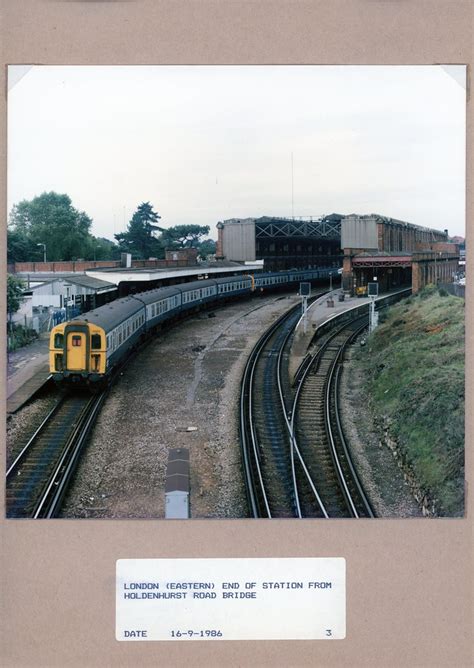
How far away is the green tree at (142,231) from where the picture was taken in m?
6.41

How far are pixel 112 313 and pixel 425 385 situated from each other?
6297mm

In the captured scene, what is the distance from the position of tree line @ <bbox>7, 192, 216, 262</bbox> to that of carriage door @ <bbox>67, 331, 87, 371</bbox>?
1790mm

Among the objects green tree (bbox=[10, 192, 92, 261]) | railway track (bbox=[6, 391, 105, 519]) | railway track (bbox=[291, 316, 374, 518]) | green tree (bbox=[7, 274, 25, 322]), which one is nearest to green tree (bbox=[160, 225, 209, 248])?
green tree (bbox=[10, 192, 92, 261])

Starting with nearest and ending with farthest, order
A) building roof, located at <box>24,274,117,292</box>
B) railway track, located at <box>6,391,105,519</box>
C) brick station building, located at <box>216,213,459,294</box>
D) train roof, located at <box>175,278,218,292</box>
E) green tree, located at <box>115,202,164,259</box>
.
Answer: railway track, located at <box>6,391,105,519</box> → green tree, located at <box>115,202,164,259</box> → brick station building, located at <box>216,213,459,294</box> → building roof, located at <box>24,274,117,292</box> → train roof, located at <box>175,278,218,292</box>

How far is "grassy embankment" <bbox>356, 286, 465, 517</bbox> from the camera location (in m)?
5.83

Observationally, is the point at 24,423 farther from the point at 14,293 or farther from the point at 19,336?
the point at 14,293

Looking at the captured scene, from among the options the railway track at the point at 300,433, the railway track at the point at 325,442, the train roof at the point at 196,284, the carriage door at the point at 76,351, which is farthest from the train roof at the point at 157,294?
the railway track at the point at 325,442

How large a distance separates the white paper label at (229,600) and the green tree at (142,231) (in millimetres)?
3340

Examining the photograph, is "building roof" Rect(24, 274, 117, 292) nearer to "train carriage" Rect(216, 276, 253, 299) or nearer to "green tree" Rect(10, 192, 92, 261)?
"green tree" Rect(10, 192, 92, 261)

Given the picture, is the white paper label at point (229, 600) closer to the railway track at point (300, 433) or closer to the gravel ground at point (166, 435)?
the gravel ground at point (166, 435)

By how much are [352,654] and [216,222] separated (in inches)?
172

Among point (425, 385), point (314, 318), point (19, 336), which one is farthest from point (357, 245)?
point (19, 336)

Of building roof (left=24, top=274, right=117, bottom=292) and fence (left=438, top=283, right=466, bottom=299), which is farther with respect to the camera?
building roof (left=24, top=274, right=117, bottom=292)

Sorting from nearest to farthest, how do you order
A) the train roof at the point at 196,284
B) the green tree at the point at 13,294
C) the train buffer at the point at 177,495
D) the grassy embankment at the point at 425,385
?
the train buffer at the point at 177,495
the grassy embankment at the point at 425,385
the green tree at the point at 13,294
the train roof at the point at 196,284
